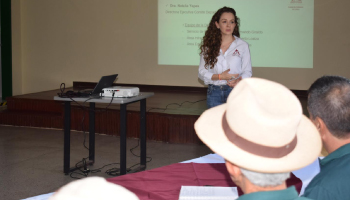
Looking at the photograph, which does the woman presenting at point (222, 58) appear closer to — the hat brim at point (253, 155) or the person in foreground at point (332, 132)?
the person in foreground at point (332, 132)

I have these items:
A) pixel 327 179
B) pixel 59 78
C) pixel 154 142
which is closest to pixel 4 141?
pixel 154 142

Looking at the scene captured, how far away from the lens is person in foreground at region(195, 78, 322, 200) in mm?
1114

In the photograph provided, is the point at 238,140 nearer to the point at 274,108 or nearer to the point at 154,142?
the point at 274,108

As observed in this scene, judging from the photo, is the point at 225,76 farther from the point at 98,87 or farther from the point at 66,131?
the point at 66,131

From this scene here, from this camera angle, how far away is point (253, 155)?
1.14m

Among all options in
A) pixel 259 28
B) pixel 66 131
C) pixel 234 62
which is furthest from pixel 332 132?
pixel 259 28

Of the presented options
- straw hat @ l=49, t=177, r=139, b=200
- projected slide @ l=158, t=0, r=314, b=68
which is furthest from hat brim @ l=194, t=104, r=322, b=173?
projected slide @ l=158, t=0, r=314, b=68

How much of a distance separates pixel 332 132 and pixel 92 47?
6.71 m

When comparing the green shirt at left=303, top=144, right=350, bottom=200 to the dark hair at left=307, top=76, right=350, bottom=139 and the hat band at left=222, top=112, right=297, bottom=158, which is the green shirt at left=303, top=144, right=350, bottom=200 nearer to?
the dark hair at left=307, top=76, right=350, bottom=139

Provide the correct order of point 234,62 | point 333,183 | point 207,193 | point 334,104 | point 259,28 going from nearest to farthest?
point 333,183, point 334,104, point 207,193, point 234,62, point 259,28

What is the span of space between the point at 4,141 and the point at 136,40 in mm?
3140

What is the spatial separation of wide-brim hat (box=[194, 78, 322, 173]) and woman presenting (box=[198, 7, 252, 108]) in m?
2.48

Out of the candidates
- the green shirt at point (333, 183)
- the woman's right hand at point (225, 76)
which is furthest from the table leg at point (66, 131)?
the green shirt at point (333, 183)

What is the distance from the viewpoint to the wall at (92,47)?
24.7 ft
